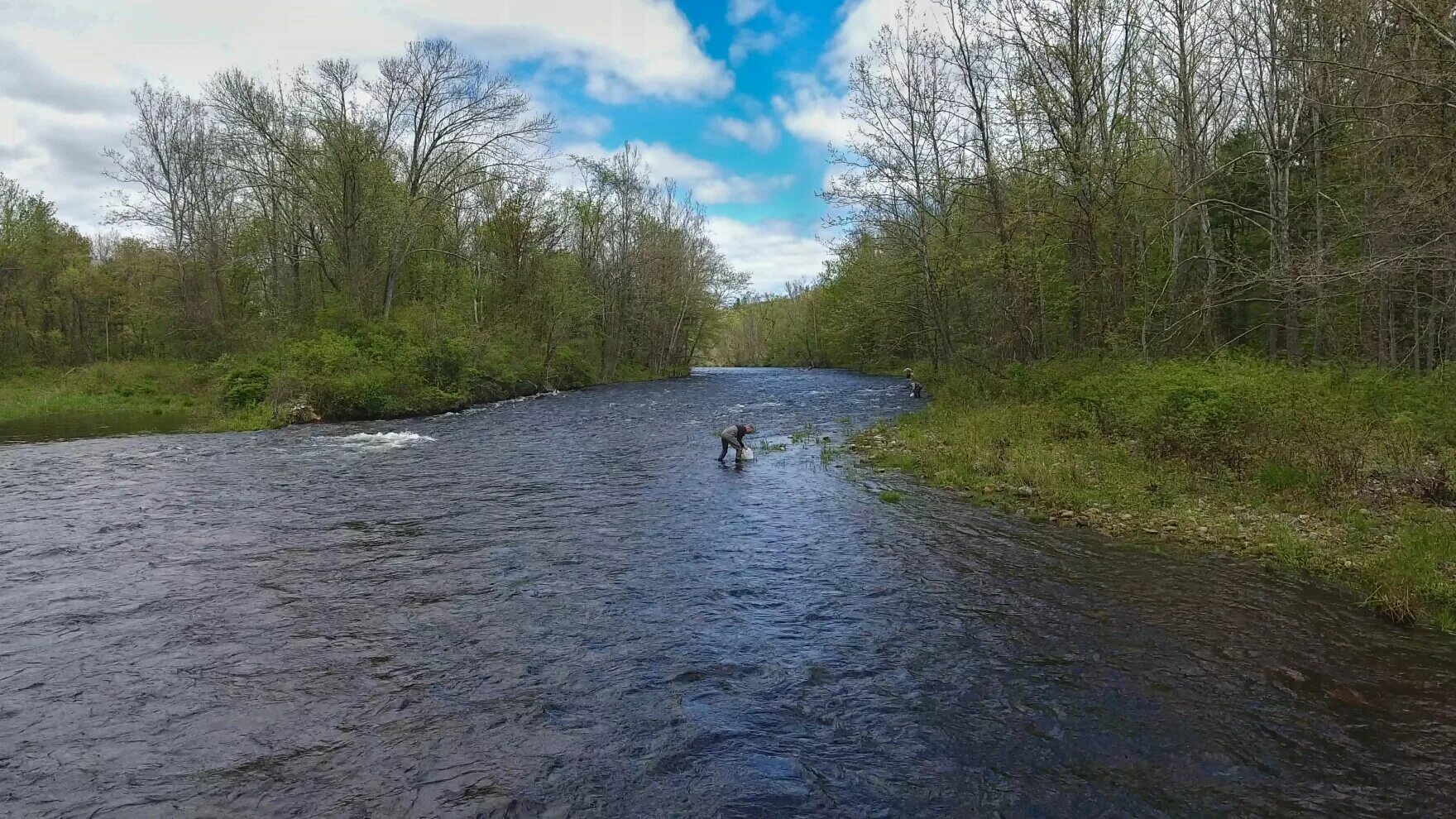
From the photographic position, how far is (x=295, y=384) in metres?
26.1

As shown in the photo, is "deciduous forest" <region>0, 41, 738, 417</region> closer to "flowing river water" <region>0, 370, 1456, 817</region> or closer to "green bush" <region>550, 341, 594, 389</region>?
"green bush" <region>550, 341, 594, 389</region>

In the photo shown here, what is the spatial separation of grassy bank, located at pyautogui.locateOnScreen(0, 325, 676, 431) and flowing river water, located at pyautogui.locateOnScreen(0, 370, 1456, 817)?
1463 centimetres

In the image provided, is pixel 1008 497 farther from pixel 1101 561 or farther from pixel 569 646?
pixel 569 646

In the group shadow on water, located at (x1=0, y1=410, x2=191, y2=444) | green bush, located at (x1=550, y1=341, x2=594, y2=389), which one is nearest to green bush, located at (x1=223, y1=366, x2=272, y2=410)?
shadow on water, located at (x1=0, y1=410, x2=191, y2=444)

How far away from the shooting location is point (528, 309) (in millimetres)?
Result: 43875

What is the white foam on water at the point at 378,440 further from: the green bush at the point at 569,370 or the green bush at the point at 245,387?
the green bush at the point at 569,370

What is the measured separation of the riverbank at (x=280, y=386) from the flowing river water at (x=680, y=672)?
14.6 m

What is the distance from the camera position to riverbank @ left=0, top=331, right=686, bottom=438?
25.9 meters

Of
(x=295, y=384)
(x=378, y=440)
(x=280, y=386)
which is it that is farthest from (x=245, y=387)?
(x=378, y=440)

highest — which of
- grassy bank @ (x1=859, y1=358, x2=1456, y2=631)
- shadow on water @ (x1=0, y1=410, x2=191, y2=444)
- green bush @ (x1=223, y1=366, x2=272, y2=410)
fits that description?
green bush @ (x1=223, y1=366, x2=272, y2=410)

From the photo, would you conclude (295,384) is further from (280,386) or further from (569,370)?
(569,370)

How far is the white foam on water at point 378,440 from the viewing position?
20.0 meters

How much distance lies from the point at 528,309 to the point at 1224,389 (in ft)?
125

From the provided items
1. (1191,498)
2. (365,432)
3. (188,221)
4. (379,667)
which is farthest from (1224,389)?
(188,221)
